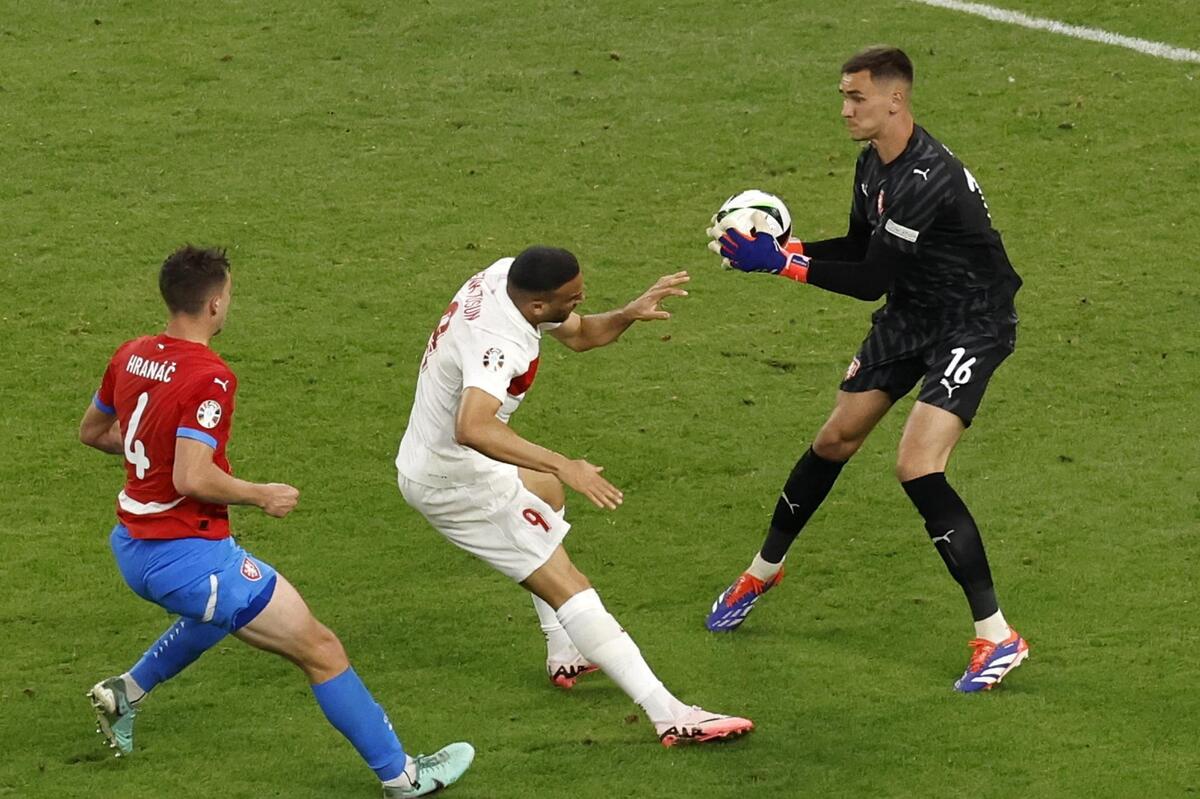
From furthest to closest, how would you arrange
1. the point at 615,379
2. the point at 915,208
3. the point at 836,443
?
the point at 615,379
the point at 836,443
the point at 915,208

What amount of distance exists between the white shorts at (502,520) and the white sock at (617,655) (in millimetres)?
244

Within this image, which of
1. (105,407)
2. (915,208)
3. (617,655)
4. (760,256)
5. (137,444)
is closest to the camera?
(137,444)

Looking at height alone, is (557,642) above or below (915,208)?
below

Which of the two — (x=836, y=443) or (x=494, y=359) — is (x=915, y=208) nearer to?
(x=836, y=443)

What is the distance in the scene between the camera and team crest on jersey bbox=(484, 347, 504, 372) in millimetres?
6336

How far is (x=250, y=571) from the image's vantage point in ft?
19.9

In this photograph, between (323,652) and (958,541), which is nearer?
(323,652)

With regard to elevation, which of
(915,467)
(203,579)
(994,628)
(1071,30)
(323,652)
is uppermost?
(1071,30)

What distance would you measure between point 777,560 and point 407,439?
5.88ft

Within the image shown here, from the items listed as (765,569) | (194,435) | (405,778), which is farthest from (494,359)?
(765,569)

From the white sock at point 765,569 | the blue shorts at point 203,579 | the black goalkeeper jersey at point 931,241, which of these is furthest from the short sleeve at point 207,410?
the white sock at point 765,569

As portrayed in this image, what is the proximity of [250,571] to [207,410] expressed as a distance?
59 centimetres

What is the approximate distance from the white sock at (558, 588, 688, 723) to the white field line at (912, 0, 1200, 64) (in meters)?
8.38

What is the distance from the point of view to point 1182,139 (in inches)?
472
